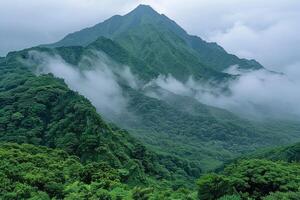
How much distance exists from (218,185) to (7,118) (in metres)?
107

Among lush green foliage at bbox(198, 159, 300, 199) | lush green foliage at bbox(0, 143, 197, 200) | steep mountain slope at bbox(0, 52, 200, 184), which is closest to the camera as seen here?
lush green foliage at bbox(198, 159, 300, 199)

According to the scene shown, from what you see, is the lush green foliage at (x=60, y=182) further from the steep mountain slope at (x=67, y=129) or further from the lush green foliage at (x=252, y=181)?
the steep mountain slope at (x=67, y=129)

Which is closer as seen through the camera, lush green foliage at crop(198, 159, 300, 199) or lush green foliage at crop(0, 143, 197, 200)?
lush green foliage at crop(198, 159, 300, 199)

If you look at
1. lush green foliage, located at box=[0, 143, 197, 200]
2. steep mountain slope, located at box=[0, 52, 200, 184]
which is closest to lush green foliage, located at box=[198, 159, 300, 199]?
lush green foliage, located at box=[0, 143, 197, 200]

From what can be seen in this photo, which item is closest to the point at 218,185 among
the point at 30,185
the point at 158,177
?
the point at 30,185

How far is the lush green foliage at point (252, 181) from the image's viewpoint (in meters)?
56.6

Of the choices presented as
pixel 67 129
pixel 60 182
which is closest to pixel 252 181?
pixel 60 182

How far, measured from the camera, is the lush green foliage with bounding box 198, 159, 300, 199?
2229 inches

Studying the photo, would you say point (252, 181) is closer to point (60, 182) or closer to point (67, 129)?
point (60, 182)

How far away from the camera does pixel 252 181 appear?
6144cm

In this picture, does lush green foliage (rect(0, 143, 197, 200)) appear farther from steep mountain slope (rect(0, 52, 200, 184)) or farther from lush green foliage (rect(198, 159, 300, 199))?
steep mountain slope (rect(0, 52, 200, 184))

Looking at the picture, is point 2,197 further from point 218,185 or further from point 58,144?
point 58,144

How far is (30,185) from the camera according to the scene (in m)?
63.9

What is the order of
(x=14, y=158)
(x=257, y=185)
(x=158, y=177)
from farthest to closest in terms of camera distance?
1. (x=158, y=177)
2. (x=14, y=158)
3. (x=257, y=185)
